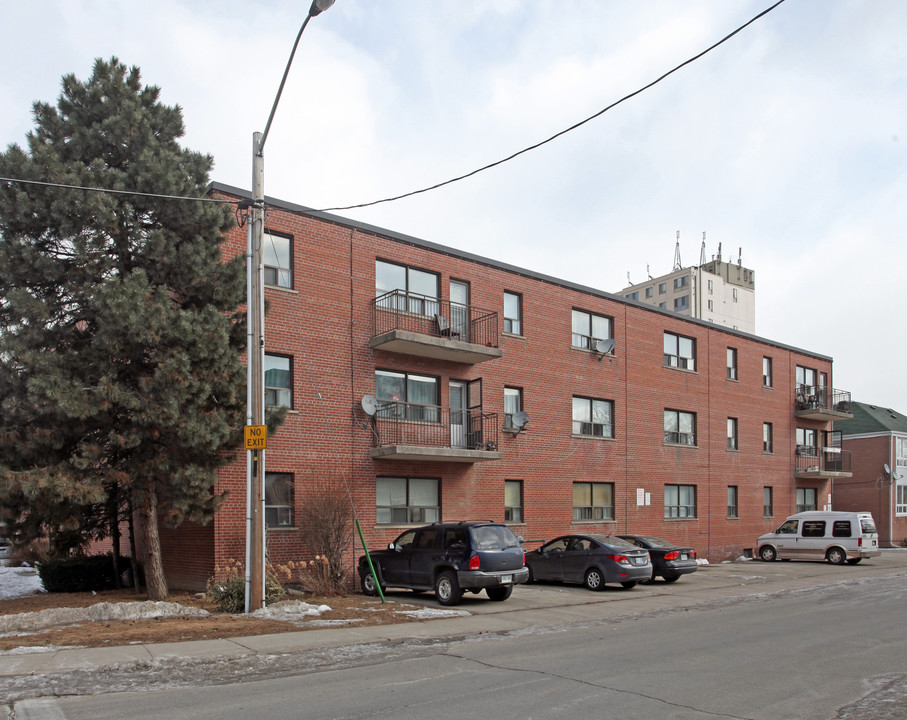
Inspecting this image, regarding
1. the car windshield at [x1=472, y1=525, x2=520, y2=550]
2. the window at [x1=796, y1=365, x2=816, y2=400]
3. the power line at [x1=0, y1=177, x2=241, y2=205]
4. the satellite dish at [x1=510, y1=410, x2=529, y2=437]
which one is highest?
the power line at [x1=0, y1=177, x2=241, y2=205]

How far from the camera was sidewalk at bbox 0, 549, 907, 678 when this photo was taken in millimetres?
10477

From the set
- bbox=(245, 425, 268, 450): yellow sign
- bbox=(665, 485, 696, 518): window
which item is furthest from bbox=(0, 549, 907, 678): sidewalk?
bbox=(245, 425, 268, 450): yellow sign

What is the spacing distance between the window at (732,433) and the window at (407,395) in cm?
1621

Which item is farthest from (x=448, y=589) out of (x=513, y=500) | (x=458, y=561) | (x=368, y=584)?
(x=513, y=500)

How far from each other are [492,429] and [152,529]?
34.4ft

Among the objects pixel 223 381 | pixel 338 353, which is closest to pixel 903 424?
pixel 338 353

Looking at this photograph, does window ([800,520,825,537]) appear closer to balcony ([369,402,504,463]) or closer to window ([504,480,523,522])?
window ([504,480,523,522])

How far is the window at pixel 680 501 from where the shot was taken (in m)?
30.2

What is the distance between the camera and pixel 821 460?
3894 centimetres

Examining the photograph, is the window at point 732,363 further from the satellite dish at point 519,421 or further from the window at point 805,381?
the satellite dish at point 519,421

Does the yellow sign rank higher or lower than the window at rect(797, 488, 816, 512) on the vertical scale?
higher

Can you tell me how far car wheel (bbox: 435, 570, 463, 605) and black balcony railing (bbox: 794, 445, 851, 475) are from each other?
85.0 feet

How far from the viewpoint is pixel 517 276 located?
25.5m

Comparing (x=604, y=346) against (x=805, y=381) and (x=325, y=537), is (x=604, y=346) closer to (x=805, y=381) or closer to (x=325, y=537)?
(x=325, y=537)
